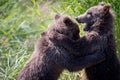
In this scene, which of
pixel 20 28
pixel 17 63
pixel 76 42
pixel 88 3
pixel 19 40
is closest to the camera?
pixel 76 42

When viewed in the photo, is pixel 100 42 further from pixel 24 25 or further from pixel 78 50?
pixel 24 25

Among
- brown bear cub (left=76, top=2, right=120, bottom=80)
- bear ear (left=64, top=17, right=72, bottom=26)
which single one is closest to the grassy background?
brown bear cub (left=76, top=2, right=120, bottom=80)

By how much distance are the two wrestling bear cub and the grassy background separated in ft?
2.33

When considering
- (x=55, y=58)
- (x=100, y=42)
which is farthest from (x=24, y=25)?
(x=100, y=42)

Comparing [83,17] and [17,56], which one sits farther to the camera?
[17,56]

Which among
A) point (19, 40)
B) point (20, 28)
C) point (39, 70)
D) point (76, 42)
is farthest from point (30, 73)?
point (20, 28)

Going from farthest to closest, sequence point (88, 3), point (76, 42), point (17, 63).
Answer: point (17, 63) → point (88, 3) → point (76, 42)

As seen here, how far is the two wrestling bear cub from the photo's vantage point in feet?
16.3

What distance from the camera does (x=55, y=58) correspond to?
504cm

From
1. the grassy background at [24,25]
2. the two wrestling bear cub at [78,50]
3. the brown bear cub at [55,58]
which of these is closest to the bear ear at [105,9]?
the two wrestling bear cub at [78,50]

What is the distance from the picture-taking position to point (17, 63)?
630cm

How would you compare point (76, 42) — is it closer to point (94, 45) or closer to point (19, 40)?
point (94, 45)

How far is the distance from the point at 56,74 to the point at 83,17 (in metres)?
0.77

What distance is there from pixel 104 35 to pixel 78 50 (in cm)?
39
